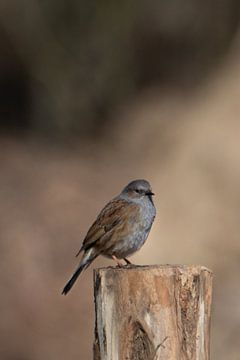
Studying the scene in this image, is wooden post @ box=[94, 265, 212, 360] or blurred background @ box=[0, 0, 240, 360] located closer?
wooden post @ box=[94, 265, 212, 360]

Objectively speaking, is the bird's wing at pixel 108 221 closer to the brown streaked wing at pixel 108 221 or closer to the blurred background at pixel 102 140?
the brown streaked wing at pixel 108 221

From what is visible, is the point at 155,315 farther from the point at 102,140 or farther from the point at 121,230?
the point at 102,140

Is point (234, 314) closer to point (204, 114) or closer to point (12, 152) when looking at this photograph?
point (204, 114)

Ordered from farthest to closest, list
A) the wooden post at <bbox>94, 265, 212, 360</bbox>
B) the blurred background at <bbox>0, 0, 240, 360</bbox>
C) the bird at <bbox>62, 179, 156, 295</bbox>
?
the blurred background at <bbox>0, 0, 240, 360</bbox> → the bird at <bbox>62, 179, 156, 295</bbox> → the wooden post at <bbox>94, 265, 212, 360</bbox>

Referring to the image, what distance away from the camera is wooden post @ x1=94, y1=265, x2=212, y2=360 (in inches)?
197

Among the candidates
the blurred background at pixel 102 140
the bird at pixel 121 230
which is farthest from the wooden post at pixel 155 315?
the blurred background at pixel 102 140

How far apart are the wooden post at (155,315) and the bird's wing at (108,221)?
2487 millimetres

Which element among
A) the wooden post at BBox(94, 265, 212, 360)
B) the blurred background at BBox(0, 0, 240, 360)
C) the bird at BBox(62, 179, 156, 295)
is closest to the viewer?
the wooden post at BBox(94, 265, 212, 360)

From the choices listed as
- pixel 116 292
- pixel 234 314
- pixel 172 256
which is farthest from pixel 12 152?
pixel 116 292

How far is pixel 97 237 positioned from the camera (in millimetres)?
7648

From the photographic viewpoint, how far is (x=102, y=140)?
15.8 metres

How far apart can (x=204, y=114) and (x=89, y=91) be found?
201 cm

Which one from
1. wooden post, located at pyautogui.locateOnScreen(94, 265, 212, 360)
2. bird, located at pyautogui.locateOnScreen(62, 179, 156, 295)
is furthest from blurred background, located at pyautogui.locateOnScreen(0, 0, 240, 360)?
wooden post, located at pyautogui.locateOnScreen(94, 265, 212, 360)

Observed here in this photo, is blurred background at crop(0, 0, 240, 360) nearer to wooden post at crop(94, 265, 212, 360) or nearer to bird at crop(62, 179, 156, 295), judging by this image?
bird at crop(62, 179, 156, 295)
